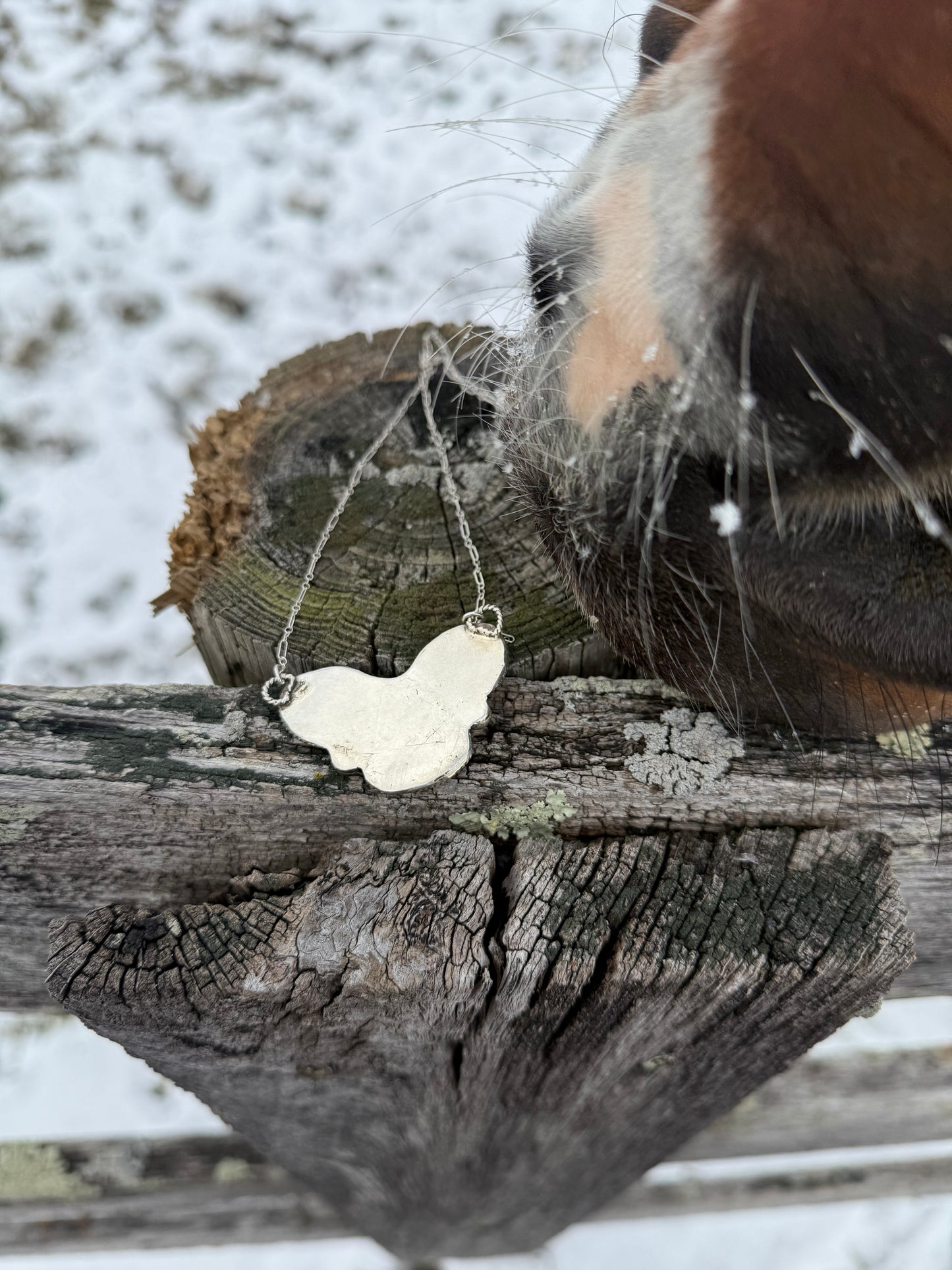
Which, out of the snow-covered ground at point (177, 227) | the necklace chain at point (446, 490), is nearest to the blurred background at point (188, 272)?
the snow-covered ground at point (177, 227)

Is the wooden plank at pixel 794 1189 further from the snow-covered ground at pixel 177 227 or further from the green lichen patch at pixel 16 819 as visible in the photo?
the snow-covered ground at pixel 177 227

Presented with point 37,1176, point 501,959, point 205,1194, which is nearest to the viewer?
point 501,959

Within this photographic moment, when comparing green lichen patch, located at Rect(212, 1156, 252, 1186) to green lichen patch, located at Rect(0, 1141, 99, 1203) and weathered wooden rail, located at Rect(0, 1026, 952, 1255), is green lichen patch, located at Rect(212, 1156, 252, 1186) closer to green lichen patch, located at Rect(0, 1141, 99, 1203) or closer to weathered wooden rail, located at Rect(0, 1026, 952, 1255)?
weathered wooden rail, located at Rect(0, 1026, 952, 1255)

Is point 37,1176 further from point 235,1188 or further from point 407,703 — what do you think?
point 407,703

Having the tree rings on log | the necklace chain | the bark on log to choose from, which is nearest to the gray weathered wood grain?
the bark on log

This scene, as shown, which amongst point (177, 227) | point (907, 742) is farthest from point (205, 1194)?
point (177, 227)

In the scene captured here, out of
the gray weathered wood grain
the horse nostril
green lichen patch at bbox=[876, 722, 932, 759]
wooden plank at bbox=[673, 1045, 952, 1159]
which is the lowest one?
the gray weathered wood grain
